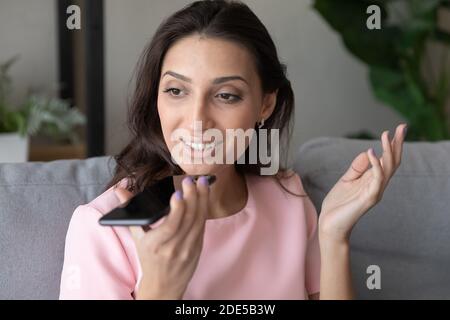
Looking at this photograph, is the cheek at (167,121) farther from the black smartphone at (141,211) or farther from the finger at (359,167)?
the finger at (359,167)

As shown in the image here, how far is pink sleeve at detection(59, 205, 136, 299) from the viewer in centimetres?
75

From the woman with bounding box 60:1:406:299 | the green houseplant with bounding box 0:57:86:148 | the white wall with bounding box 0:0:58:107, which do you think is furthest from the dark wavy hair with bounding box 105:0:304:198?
the white wall with bounding box 0:0:58:107

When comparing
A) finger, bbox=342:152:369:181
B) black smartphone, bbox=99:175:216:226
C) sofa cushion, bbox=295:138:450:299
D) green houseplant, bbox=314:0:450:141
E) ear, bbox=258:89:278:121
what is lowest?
sofa cushion, bbox=295:138:450:299

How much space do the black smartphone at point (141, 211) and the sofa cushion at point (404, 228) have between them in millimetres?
409

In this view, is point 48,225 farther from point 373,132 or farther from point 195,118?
point 373,132

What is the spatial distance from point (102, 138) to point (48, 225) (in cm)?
86

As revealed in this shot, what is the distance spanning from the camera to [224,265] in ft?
2.64

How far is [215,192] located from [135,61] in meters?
0.87

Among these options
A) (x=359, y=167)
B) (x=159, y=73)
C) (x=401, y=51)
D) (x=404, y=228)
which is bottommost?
(x=404, y=228)

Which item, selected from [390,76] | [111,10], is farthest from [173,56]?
[390,76]

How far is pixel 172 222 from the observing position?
24.5 inches

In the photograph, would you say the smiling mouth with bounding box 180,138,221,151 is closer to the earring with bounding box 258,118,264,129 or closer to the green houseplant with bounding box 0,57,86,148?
the earring with bounding box 258,118,264,129

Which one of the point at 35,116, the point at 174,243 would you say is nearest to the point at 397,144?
the point at 174,243

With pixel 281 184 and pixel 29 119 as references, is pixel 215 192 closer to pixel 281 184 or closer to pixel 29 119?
pixel 281 184
